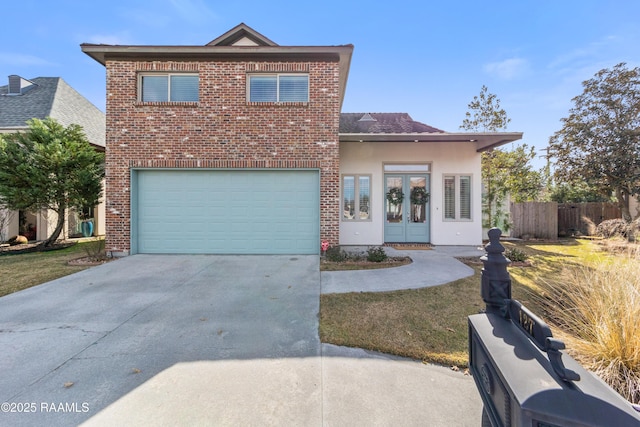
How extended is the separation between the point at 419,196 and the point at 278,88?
18.9ft

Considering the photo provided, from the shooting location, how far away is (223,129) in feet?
24.9

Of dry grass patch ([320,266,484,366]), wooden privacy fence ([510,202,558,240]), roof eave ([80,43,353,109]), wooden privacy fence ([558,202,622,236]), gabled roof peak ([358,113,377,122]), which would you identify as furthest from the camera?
wooden privacy fence ([558,202,622,236])

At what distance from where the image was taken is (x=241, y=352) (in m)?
2.85

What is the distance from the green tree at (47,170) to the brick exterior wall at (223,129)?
85.9 inches

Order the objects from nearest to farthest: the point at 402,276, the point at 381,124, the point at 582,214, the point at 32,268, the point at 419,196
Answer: the point at 402,276, the point at 32,268, the point at 419,196, the point at 381,124, the point at 582,214

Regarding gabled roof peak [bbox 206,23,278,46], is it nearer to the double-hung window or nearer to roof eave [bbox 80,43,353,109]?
roof eave [bbox 80,43,353,109]

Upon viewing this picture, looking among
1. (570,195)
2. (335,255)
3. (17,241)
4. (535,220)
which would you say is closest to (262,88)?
(335,255)

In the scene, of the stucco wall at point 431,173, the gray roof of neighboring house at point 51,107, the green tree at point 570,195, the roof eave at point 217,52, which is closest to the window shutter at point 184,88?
the roof eave at point 217,52

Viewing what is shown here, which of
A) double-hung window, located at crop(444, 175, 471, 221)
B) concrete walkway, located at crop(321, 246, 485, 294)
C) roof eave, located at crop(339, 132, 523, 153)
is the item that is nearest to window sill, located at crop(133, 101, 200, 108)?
roof eave, located at crop(339, 132, 523, 153)

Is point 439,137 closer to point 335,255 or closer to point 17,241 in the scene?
A: point 335,255

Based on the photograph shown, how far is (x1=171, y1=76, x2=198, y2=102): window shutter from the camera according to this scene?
7.73m

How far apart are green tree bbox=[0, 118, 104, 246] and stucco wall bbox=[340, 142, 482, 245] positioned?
8.58m

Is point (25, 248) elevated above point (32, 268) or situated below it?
above

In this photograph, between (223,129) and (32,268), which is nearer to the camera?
(32,268)
